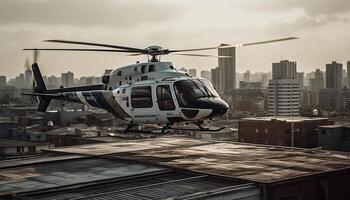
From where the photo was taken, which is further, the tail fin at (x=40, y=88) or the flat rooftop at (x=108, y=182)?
the tail fin at (x=40, y=88)

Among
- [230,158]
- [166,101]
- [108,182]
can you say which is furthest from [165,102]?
[108,182]

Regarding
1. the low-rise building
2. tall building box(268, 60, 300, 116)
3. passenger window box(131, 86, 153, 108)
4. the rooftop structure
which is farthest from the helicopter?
tall building box(268, 60, 300, 116)

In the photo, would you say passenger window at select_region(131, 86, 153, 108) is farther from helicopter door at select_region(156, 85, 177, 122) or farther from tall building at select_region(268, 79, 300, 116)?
tall building at select_region(268, 79, 300, 116)

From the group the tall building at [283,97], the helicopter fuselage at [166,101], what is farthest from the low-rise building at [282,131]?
the tall building at [283,97]

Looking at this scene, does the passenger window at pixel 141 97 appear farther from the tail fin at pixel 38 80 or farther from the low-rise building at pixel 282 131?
the low-rise building at pixel 282 131

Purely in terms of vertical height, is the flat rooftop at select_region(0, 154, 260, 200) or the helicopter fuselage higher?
the helicopter fuselage

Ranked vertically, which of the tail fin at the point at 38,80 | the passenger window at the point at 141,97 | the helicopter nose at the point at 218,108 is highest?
the tail fin at the point at 38,80

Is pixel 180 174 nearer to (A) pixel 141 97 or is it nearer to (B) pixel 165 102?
(B) pixel 165 102
